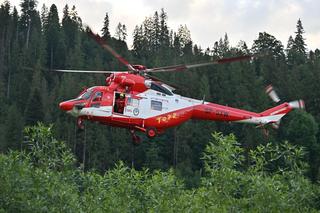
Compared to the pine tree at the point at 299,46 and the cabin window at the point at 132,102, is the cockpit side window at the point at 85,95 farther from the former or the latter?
the pine tree at the point at 299,46

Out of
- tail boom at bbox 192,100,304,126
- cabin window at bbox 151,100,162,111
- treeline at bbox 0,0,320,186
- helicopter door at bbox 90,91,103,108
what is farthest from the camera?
treeline at bbox 0,0,320,186

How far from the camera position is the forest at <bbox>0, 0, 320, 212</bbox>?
93.1 feet

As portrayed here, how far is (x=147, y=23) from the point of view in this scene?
16388 centimetres

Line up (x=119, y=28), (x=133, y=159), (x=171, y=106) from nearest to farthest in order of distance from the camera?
(x=171, y=106)
(x=133, y=159)
(x=119, y=28)

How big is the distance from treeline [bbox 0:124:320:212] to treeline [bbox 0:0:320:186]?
38.6 m

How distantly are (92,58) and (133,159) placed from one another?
50.0 metres

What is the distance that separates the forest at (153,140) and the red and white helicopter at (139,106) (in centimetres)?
175

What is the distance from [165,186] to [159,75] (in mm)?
88768

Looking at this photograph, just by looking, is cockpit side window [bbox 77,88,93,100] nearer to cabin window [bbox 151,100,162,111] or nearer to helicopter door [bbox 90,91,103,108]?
helicopter door [bbox 90,91,103,108]

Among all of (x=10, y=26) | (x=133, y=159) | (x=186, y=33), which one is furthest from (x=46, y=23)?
(x=133, y=159)

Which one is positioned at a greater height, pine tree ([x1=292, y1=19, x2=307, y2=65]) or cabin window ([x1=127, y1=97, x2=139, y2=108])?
pine tree ([x1=292, y1=19, x2=307, y2=65])

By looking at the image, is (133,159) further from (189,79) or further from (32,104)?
(189,79)

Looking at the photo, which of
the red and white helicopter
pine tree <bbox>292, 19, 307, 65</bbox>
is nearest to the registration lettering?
the red and white helicopter

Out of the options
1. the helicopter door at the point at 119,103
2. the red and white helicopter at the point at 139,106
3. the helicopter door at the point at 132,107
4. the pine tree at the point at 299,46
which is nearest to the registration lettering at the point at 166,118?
the red and white helicopter at the point at 139,106
